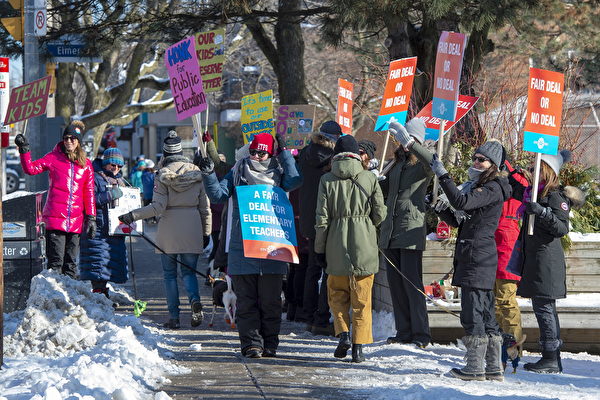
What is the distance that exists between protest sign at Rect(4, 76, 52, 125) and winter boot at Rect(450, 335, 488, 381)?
16.9 feet

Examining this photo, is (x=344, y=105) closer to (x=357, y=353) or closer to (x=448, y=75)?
(x=448, y=75)

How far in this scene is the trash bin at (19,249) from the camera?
9984 millimetres

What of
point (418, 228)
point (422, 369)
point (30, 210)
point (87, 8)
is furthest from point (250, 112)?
point (422, 369)

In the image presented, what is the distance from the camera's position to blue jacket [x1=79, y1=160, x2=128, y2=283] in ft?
37.5

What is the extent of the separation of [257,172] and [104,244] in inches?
134

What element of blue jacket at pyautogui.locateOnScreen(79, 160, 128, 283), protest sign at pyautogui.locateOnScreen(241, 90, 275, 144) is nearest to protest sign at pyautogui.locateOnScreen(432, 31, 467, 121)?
blue jacket at pyautogui.locateOnScreen(79, 160, 128, 283)

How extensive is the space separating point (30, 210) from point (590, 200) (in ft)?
19.0

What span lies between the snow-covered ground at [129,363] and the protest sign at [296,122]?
551 cm

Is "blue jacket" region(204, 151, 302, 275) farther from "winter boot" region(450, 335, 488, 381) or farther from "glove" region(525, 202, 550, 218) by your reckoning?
"glove" region(525, 202, 550, 218)

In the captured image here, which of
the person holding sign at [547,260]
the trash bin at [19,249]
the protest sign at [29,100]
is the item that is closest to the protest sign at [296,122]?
the protest sign at [29,100]

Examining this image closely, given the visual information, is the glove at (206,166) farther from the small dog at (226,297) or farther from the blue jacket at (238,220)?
the small dog at (226,297)

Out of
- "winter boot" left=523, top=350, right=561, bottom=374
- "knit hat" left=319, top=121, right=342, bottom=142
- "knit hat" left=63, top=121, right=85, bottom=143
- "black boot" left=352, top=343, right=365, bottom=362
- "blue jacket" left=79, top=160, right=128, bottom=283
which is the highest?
"knit hat" left=63, top=121, right=85, bottom=143

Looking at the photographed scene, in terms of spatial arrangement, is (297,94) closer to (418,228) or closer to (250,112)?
(250,112)

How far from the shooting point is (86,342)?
27.8 feet
